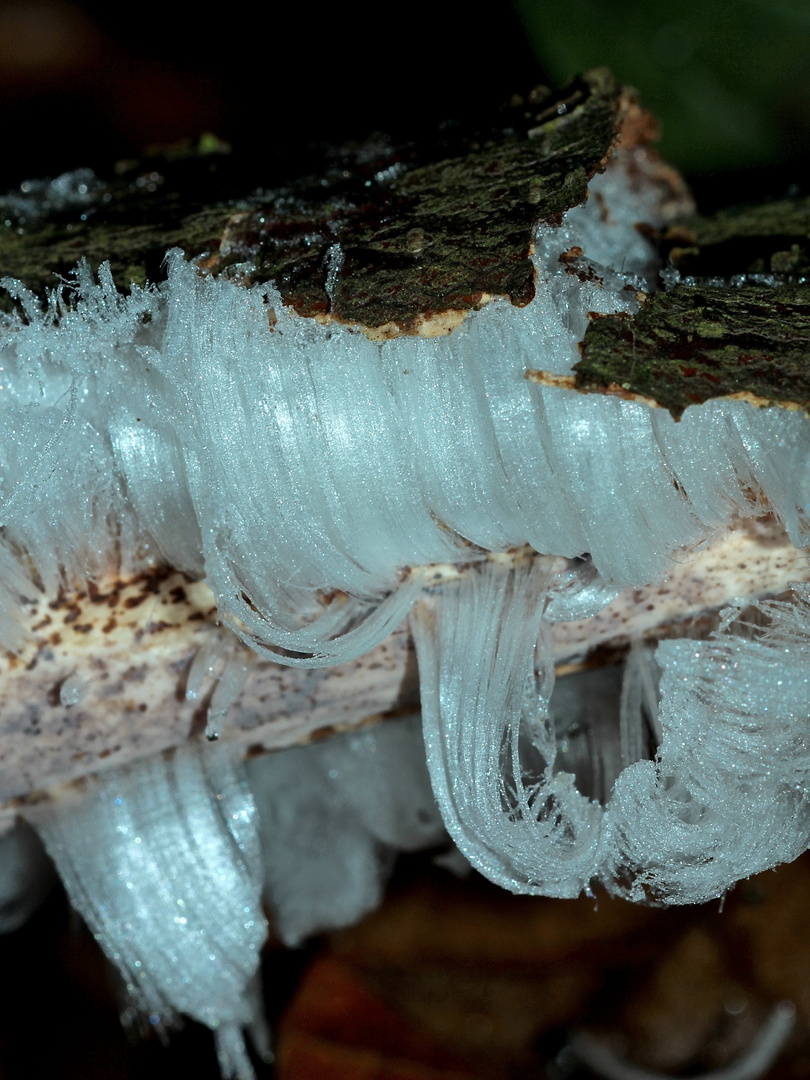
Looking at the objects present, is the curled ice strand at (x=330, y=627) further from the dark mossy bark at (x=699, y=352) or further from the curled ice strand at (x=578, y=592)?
the dark mossy bark at (x=699, y=352)

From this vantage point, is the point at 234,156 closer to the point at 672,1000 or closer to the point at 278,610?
the point at 278,610

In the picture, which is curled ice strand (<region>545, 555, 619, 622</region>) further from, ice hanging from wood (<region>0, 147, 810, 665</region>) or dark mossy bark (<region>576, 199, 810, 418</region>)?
dark mossy bark (<region>576, 199, 810, 418</region>)

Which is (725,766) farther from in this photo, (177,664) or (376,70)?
(376,70)

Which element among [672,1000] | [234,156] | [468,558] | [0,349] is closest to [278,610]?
[468,558]

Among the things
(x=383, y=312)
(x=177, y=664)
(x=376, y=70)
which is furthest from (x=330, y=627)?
(x=376, y=70)

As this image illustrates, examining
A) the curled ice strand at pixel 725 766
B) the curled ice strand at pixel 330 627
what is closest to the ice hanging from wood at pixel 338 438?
the curled ice strand at pixel 330 627
